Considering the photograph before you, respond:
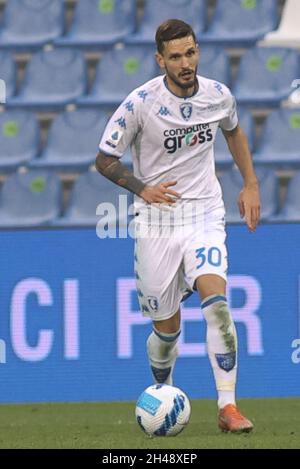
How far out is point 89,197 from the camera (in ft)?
36.3

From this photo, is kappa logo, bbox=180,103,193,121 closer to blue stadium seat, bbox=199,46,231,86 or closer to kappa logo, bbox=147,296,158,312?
kappa logo, bbox=147,296,158,312

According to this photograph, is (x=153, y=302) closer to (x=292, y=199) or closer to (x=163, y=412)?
(x=163, y=412)

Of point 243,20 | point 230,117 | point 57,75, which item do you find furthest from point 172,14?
point 230,117

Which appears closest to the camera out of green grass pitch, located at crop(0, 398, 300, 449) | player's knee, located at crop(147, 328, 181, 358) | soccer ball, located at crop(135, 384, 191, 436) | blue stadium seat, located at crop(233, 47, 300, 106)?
green grass pitch, located at crop(0, 398, 300, 449)

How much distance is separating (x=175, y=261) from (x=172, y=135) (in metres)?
0.63

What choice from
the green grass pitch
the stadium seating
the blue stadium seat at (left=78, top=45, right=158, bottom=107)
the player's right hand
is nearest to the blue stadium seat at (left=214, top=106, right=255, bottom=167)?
the blue stadium seat at (left=78, top=45, right=158, bottom=107)

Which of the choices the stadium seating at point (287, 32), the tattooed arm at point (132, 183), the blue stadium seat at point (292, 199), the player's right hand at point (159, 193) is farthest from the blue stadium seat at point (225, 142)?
the player's right hand at point (159, 193)

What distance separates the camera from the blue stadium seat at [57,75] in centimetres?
1193

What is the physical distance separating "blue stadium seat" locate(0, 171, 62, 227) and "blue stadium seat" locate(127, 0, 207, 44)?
1810 mm

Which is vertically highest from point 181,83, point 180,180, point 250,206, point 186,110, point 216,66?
point 181,83

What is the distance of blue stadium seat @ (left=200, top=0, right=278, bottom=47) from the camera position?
12188mm

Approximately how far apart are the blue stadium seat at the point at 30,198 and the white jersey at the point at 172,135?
4.26 meters
